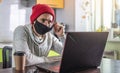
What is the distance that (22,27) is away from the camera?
1909 mm

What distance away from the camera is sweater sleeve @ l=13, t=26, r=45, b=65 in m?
1.64

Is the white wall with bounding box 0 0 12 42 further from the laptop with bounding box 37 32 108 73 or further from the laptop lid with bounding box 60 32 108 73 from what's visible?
the laptop lid with bounding box 60 32 108 73

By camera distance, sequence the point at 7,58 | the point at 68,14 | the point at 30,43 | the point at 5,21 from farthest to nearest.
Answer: the point at 68,14
the point at 5,21
the point at 7,58
the point at 30,43

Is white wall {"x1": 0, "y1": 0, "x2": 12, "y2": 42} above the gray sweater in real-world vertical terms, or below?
above

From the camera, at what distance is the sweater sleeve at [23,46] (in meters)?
1.64

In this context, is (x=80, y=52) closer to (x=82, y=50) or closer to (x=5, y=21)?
(x=82, y=50)

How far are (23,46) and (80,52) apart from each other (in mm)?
667

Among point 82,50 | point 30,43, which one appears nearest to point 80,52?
point 82,50

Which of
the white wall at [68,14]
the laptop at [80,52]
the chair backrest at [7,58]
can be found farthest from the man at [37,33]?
the white wall at [68,14]

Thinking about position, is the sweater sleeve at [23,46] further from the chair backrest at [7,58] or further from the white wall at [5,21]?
the white wall at [5,21]

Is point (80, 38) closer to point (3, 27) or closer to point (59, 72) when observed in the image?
point (59, 72)

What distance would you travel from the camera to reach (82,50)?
1233 mm

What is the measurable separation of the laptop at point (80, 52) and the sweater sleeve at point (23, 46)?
0.30 meters

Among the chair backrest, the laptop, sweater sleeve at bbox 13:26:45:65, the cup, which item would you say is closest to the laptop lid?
the laptop
